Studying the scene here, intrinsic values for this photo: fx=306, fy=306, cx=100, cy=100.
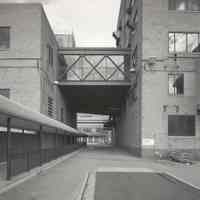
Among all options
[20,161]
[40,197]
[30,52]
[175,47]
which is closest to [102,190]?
[40,197]

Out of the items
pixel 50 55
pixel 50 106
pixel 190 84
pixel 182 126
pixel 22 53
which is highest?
pixel 50 55

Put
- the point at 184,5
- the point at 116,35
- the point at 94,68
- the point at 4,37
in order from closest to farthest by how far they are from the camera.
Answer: the point at 4,37 → the point at 184,5 → the point at 94,68 → the point at 116,35

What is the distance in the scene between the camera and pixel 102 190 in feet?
32.9

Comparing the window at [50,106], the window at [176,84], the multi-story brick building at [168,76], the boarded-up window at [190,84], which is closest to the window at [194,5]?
the multi-story brick building at [168,76]

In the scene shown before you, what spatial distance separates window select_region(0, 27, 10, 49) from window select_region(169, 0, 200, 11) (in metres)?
14.4

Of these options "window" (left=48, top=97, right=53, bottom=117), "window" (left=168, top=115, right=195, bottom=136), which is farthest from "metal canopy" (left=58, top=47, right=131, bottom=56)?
"window" (left=168, top=115, right=195, bottom=136)

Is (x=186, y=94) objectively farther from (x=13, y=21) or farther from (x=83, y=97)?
(x=83, y=97)

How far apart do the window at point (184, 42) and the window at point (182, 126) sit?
5.87m

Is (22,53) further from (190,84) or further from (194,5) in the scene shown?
(194,5)

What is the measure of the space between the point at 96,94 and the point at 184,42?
61.1 ft

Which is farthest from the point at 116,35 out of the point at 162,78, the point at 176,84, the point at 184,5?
the point at 176,84

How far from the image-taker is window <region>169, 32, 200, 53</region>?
88.3ft

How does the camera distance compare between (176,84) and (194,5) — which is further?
(194,5)

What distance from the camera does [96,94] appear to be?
43.4m
